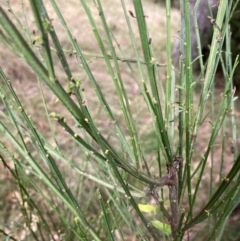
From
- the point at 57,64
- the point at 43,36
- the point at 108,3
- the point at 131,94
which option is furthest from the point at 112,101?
the point at 43,36

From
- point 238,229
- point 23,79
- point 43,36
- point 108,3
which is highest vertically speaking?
point 108,3

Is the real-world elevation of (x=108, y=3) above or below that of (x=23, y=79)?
above

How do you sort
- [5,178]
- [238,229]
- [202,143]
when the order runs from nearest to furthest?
1. [5,178]
2. [238,229]
3. [202,143]

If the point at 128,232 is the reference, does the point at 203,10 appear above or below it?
above

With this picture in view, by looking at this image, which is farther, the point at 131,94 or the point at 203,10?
the point at 203,10

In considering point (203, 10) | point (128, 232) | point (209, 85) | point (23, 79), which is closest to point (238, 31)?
point (203, 10)

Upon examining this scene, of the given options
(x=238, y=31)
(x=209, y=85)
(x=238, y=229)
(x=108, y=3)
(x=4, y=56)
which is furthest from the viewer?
(x=108, y=3)

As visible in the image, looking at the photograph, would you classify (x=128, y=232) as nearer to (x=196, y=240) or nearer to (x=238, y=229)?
(x=196, y=240)

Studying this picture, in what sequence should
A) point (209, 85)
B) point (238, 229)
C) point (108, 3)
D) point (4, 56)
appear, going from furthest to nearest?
point (108, 3) < point (4, 56) < point (238, 229) < point (209, 85)

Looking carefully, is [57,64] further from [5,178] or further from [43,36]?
[43,36]
